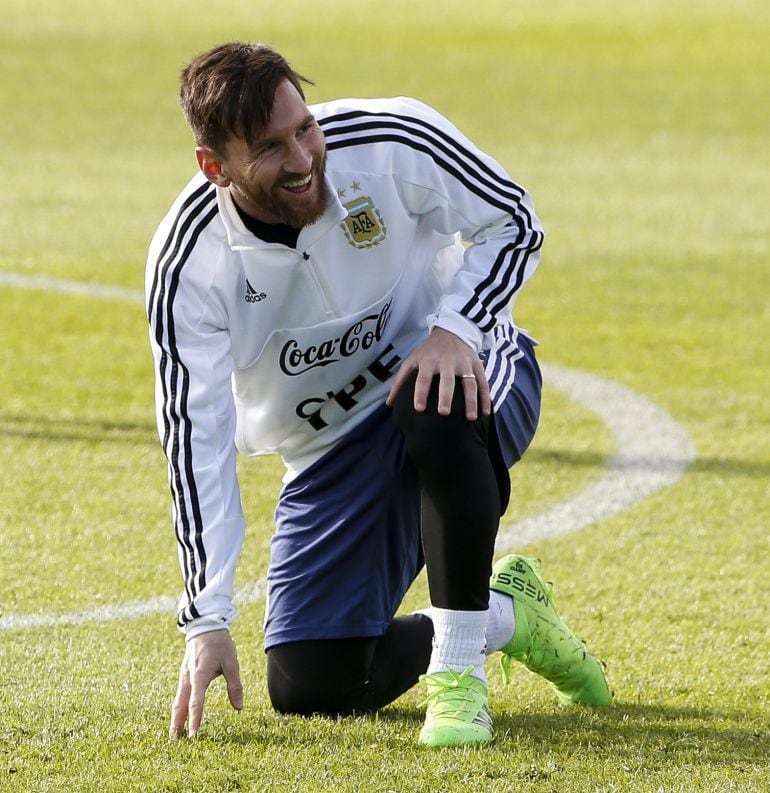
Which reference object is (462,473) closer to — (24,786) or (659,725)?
(659,725)

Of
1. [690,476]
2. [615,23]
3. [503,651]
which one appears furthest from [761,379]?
[615,23]

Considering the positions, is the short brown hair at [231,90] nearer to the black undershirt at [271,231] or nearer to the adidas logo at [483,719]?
the black undershirt at [271,231]

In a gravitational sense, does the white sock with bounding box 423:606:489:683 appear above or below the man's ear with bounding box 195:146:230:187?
below

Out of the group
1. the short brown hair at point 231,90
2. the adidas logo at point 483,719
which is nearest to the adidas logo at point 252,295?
the short brown hair at point 231,90

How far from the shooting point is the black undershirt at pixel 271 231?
3.22 meters

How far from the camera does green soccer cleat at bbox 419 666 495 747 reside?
301 centimetres

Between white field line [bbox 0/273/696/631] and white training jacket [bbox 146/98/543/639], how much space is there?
66 centimetres

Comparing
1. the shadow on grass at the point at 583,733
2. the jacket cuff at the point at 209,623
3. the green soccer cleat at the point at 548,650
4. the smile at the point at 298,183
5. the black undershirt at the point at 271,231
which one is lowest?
the shadow on grass at the point at 583,733

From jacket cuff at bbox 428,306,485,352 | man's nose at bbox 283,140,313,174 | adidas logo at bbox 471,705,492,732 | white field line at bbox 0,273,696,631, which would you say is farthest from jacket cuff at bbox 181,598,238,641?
white field line at bbox 0,273,696,631

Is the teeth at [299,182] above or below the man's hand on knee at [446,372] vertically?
above

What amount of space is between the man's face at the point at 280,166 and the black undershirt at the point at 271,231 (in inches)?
0.4

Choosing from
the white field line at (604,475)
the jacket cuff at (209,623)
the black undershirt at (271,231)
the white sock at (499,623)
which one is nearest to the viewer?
the jacket cuff at (209,623)

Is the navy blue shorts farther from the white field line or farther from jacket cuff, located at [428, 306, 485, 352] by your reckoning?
the white field line

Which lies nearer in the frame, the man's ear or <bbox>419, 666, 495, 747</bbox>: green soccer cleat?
<bbox>419, 666, 495, 747</bbox>: green soccer cleat
